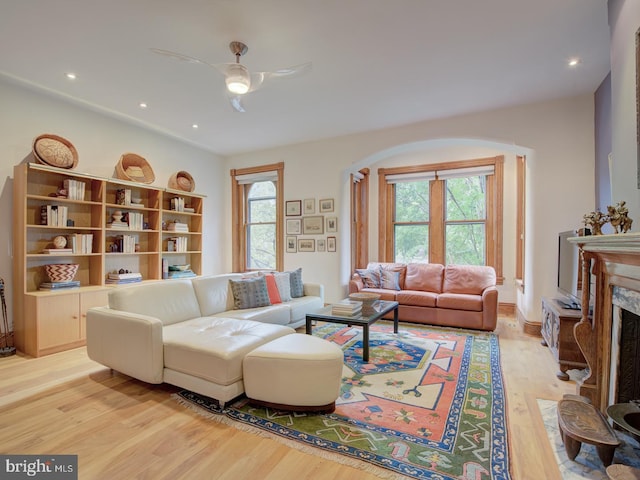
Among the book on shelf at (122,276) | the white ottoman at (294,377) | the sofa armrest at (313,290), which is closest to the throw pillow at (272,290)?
the sofa armrest at (313,290)

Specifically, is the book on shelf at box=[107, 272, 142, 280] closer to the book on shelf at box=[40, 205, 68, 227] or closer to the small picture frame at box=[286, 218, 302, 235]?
the book on shelf at box=[40, 205, 68, 227]

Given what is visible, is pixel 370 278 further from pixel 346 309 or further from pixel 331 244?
pixel 346 309

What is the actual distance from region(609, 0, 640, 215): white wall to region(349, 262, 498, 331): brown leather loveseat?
235 cm

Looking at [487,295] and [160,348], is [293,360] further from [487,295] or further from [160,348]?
[487,295]

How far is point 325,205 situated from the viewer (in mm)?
5367

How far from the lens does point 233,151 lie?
6.14 metres

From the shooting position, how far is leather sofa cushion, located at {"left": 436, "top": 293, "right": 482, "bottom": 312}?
4250 mm

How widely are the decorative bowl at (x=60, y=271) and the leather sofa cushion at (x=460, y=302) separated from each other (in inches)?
180

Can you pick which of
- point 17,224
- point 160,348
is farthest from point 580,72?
point 17,224

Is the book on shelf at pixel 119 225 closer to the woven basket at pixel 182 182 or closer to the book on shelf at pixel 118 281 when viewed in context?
the book on shelf at pixel 118 281

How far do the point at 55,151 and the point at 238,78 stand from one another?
8.36 feet

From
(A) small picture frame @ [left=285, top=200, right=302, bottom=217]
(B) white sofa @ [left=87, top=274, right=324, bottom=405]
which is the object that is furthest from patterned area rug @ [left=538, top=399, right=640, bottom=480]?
(A) small picture frame @ [left=285, top=200, right=302, bottom=217]

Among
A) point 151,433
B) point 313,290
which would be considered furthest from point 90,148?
point 151,433

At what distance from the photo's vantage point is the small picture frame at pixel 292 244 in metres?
5.68
